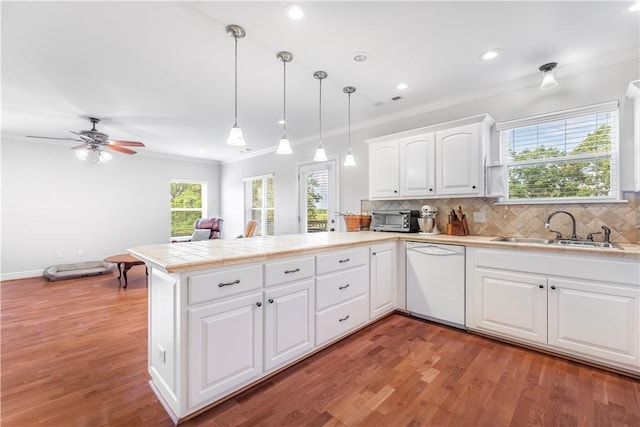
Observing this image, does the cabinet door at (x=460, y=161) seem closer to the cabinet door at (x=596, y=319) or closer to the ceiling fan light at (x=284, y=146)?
the cabinet door at (x=596, y=319)

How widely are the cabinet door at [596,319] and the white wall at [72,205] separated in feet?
22.5

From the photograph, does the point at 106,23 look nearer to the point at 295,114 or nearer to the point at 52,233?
the point at 295,114

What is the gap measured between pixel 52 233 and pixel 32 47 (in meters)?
4.24

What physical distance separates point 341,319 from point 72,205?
18.8ft

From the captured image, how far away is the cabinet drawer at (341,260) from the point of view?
2.29 m

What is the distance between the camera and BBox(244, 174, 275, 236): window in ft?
19.9

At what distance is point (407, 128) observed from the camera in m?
3.79

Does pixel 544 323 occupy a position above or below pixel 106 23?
below

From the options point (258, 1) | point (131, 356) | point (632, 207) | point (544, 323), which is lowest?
point (131, 356)

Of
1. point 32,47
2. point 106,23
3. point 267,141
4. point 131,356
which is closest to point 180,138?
point 267,141

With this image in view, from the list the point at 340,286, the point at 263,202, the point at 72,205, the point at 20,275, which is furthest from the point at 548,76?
the point at 20,275

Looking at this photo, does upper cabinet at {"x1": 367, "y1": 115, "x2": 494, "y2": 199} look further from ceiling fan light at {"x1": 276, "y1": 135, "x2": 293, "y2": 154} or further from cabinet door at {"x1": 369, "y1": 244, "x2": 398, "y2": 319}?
ceiling fan light at {"x1": 276, "y1": 135, "x2": 293, "y2": 154}

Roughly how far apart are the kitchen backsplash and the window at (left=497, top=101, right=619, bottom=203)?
89 mm

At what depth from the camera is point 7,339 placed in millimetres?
2574
